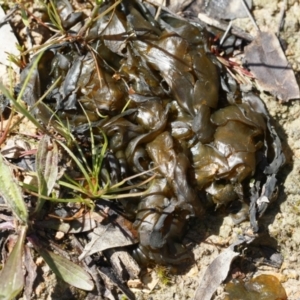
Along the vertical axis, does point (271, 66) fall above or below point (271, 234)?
above

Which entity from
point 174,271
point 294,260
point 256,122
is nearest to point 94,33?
point 256,122

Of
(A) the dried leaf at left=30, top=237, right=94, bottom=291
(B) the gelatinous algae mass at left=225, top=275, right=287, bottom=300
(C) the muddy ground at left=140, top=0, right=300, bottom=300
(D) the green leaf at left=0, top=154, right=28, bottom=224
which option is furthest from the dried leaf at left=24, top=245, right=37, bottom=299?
(B) the gelatinous algae mass at left=225, top=275, right=287, bottom=300

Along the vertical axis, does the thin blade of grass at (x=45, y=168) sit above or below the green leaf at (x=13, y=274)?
above

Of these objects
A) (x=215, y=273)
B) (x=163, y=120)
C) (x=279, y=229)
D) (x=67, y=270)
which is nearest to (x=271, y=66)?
(x=163, y=120)

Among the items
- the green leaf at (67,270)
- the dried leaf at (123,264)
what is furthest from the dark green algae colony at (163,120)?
the green leaf at (67,270)

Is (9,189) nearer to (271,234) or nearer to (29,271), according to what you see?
(29,271)

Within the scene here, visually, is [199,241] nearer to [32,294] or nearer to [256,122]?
[256,122]

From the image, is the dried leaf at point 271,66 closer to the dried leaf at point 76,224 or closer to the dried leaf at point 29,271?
the dried leaf at point 76,224
